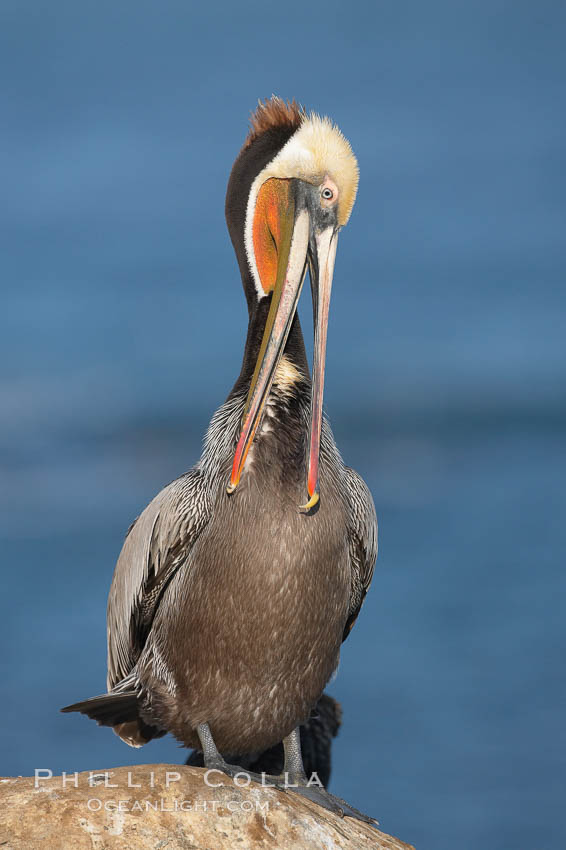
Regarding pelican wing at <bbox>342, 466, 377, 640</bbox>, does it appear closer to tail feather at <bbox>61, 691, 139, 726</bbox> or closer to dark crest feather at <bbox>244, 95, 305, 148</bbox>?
tail feather at <bbox>61, 691, 139, 726</bbox>

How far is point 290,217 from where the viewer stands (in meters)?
4.71

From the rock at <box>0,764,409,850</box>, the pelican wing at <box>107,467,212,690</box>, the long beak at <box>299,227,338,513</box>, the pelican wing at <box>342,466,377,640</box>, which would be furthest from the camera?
the pelican wing at <box>342,466,377,640</box>

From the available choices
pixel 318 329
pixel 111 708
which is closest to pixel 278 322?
pixel 318 329

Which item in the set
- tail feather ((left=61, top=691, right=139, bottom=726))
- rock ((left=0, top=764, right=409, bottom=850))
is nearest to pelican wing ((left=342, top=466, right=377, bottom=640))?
tail feather ((left=61, top=691, right=139, bottom=726))

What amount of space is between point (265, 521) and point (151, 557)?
75 centimetres

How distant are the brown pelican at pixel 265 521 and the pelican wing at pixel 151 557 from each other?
0.03 feet

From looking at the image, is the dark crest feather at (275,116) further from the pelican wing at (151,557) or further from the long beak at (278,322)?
the pelican wing at (151,557)

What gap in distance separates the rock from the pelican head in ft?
3.95

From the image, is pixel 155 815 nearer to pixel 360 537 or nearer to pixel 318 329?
pixel 360 537

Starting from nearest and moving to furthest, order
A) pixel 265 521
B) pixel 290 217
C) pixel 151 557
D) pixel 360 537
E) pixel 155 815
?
1. pixel 155 815
2. pixel 265 521
3. pixel 290 217
4. pixel 151 557
5. pixel 360 537

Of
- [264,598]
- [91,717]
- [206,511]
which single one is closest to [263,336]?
[206,511]

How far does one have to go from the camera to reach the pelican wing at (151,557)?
487 cm

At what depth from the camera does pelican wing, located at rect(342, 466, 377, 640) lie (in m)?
5.24

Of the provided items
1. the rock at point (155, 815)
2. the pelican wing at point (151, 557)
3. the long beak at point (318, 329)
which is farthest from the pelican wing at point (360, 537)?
the rock at point (155, 815)
